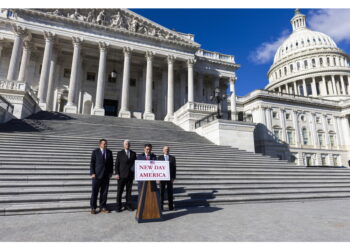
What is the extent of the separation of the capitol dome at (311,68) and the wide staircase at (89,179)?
5669 centimetres

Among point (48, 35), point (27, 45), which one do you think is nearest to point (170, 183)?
point (48, 35)

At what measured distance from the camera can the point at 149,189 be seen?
520 cm

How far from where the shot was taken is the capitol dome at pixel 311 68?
5816cm

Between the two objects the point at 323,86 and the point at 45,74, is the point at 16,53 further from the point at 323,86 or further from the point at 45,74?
the point at 323,86

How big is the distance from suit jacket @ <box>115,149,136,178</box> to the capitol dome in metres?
64.5

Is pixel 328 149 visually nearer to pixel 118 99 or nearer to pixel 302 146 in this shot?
pixel 302 146

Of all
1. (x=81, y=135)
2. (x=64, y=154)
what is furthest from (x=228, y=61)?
(x=64, y=154)

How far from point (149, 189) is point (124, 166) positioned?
1184 millimetres

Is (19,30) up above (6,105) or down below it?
above

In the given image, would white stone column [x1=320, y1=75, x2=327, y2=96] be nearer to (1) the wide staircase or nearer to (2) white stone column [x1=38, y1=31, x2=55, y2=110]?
(1) the wide staircase

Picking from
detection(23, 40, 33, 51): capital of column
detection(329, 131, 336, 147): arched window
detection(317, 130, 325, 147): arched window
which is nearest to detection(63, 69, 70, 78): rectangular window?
detection(23, 40, 33, 51): capital of column

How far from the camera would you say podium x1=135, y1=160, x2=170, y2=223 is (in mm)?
4939

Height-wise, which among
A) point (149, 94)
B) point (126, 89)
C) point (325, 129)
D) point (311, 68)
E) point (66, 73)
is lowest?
point (325, 129)

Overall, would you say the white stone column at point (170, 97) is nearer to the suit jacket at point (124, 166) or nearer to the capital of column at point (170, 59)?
the capital of column at point (170, 59)
